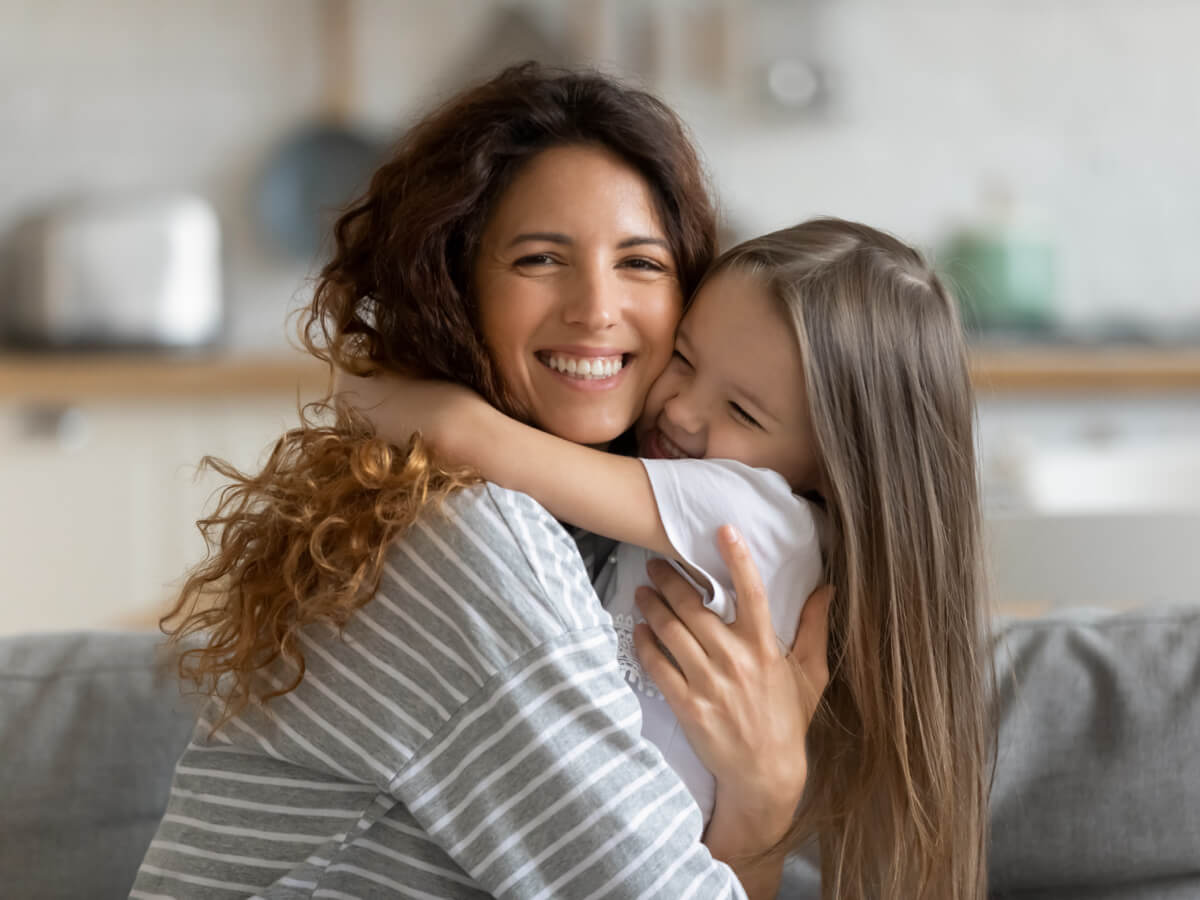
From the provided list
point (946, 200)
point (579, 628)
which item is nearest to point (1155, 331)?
point (946, 200)

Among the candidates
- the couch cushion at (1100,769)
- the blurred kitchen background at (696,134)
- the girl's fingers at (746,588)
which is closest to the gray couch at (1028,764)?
the couch cushion at (1100,769)

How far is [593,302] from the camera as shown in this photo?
3.84ft

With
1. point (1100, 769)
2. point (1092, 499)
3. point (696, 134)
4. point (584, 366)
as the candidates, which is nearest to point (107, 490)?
point (696, 134)

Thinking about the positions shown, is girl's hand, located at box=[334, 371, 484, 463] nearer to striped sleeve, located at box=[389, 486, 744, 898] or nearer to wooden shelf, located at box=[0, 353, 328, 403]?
striped sleeve, located at box=[389, 486, 744, 898]

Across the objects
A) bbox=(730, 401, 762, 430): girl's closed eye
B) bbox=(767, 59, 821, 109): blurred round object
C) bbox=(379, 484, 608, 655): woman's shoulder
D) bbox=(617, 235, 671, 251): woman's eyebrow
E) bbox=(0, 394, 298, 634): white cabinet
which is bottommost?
bbox=(0, 394, 298, 634): white cabinet

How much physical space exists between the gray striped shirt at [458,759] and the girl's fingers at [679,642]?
0.27 feet

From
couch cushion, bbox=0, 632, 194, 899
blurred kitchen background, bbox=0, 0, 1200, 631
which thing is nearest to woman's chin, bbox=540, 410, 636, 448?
couch cushion, bbox=0, 632, 194, 899

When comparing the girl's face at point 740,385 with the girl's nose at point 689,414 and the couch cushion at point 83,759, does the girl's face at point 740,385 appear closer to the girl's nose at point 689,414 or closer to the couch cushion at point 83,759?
the girl's nose at point 689,414

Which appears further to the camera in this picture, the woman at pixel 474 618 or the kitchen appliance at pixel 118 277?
the kitchen appliance at pixel 118 277

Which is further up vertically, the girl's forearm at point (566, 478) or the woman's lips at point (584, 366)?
the woman's lips at point (584, 366)

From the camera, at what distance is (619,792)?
970 millimetres

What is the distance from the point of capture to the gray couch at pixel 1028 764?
1.25 m

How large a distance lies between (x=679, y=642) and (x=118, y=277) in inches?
103

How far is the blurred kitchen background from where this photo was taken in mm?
3354
